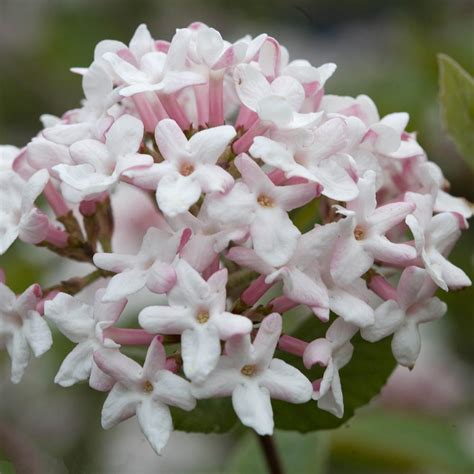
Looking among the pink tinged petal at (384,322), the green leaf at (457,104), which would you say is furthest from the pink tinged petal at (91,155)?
the green leaf at (457,104)

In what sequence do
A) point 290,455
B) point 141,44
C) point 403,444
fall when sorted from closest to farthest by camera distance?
point 141,44 < point 290,455 < point 403,444

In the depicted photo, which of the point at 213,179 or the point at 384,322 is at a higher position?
the point at 213,179

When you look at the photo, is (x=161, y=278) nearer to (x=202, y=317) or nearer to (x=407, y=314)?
(x=202, y=317)

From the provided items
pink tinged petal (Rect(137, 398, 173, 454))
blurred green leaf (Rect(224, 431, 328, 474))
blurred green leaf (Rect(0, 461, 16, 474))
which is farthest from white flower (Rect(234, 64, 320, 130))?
blurred green leaf (Rect(224, 431, 328, 474))

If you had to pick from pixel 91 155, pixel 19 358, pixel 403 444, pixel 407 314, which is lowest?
pixel 403 444

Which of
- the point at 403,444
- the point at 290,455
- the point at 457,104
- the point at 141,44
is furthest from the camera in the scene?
the point at 403,444

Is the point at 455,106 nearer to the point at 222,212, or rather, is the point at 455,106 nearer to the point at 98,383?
the point at 222,212

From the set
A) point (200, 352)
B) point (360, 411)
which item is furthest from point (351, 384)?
point (360, 411)
